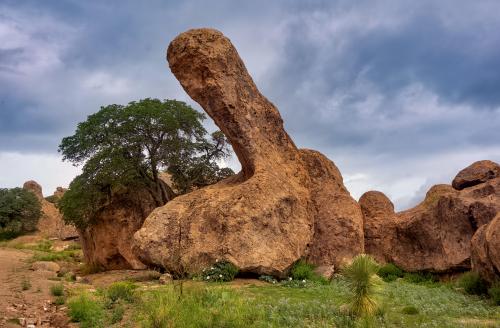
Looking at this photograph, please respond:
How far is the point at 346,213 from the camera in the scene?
23.2 m

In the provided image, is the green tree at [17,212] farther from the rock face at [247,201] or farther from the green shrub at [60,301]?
the green shrub at [60,301]

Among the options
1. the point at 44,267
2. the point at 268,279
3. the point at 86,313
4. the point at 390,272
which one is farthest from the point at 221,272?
the point at 44,267

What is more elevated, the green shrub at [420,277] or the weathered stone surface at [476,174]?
the weathered stone surface at [476,174]

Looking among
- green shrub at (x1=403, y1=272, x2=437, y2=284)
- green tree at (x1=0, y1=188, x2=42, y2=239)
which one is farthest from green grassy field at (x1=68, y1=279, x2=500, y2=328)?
green tree at (x1=0, y1=188, x2=42, y2=239)

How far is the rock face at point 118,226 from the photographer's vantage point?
30953mm

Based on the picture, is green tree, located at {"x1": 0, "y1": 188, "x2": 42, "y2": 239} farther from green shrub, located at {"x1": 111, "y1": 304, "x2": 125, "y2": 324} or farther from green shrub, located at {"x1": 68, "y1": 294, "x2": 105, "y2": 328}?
green shrub, located at {"x1": 111, "y1": 304, "x2": 125, "y2": 324}

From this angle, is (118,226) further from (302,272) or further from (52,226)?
(52,226)

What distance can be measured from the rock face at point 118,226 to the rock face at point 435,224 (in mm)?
13660

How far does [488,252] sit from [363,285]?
19.1ft

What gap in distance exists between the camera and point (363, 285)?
38.6ft

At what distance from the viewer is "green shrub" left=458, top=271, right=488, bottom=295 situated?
16630 millimetres

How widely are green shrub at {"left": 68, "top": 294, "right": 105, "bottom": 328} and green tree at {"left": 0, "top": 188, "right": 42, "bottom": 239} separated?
180 feet

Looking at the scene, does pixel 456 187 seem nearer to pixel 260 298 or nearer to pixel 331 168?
pixel 331 168

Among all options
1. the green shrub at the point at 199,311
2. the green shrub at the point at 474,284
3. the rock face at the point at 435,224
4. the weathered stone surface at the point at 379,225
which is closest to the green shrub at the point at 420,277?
the rock face at the point at 435,224
